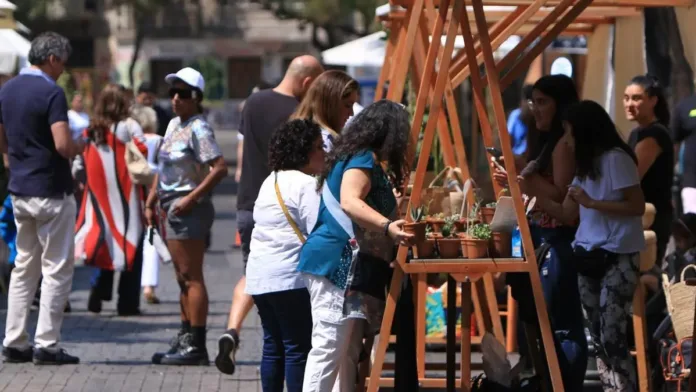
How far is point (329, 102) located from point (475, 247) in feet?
4.26

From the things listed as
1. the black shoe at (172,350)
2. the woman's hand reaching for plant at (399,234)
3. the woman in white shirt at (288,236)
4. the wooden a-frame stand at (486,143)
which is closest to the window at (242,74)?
the black shoe at (172,350)

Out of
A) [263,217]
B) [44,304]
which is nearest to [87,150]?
[44,304]

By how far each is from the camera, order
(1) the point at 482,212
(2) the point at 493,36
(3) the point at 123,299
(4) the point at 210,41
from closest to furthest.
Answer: (1) the point at 482,212
(2) the point at 493,36
(3) the point at 123,299
(4) the point at 210,41

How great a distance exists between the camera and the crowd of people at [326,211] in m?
6.11

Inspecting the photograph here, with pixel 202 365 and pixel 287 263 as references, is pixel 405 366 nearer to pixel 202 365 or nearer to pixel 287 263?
pixel 287 263

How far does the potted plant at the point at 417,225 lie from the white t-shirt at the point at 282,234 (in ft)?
1.67

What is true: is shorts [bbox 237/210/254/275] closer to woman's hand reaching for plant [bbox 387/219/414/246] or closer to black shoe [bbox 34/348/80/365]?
black shoe [bbox 34/348/80/365]

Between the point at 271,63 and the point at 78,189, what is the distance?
48342mm

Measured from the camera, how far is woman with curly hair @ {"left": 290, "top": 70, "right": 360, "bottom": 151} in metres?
6.93

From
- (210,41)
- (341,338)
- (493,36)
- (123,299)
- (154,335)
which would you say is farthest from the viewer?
(210,41)

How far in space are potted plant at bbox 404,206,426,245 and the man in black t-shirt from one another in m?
3.69

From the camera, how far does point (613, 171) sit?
266 inches

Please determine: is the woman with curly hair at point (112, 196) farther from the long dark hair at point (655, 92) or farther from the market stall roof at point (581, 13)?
the long dark hair at point (655, 92)

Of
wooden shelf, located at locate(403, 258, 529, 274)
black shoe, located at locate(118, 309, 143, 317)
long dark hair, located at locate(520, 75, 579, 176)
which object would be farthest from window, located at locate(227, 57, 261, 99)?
wooden shelf, located at locate(403, 258, 529, 274)
